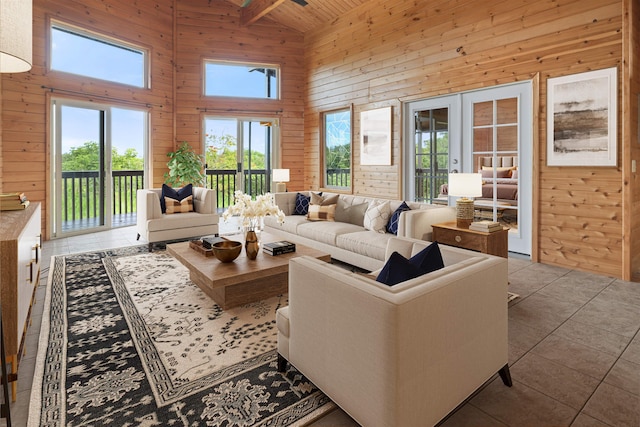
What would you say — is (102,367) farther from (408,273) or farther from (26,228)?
(408,273)

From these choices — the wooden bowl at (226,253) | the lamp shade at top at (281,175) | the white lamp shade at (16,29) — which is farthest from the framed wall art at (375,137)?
the white lamp shade at (16,29)

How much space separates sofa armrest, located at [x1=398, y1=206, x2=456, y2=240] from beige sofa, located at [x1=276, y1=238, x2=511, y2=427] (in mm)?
1747

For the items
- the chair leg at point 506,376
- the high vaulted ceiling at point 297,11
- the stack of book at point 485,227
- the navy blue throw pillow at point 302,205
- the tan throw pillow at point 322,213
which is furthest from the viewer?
the high vaulted ceiling at point 297,11

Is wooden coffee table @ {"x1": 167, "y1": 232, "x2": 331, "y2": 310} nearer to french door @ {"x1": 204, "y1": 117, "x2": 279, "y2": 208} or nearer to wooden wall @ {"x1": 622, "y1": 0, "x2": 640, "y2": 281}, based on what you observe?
wooden wall @ {"x1": 622, "y1": 0, "x2": 640, "y2": 281}

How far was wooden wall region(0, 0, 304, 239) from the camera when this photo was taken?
5453 millimetres

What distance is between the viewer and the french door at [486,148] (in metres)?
4.57

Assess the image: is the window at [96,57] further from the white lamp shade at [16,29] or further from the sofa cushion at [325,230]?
the white lamp shade at [16,29]

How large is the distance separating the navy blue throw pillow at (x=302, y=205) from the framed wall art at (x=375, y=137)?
1720 millimetres

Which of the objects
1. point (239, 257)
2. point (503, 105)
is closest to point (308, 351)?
point (239, 257)

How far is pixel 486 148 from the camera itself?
4.91m

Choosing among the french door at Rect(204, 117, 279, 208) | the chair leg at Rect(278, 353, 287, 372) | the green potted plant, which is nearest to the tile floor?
the chair leg at Rect(278, 353, 287, 372)

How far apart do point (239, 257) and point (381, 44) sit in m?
4.65

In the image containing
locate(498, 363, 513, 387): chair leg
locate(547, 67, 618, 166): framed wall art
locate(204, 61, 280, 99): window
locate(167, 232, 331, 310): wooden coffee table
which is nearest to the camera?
locate(498, 363, 513, 387): chair leg

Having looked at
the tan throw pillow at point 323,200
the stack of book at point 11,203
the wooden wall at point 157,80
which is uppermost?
the wooden wall at point 157,80
